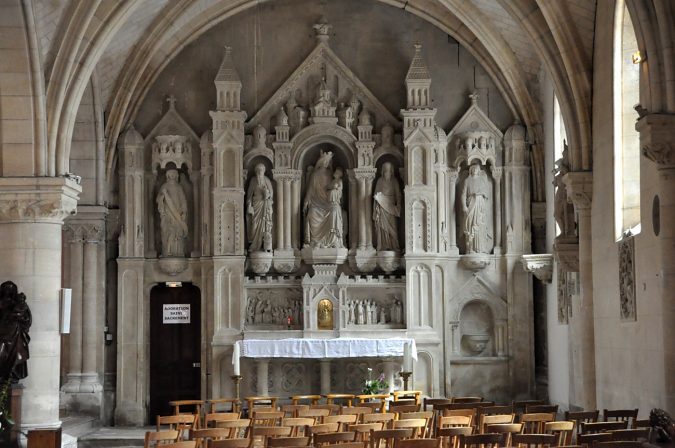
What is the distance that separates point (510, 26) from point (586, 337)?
694cm

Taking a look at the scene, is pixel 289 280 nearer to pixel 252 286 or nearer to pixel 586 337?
pixel 252 286

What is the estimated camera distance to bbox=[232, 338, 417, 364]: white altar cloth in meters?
22.5

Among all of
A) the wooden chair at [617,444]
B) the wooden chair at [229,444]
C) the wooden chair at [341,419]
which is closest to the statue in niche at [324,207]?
the wooden chair at [341,419]

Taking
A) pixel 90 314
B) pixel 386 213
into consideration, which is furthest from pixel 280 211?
pixel 90 314

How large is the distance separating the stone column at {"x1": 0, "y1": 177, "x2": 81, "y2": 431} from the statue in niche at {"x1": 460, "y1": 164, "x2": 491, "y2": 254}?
8854mm

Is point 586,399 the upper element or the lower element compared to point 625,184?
lower

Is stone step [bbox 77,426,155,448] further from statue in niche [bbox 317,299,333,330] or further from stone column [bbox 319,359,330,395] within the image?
statue in niche [bbox 317,299,333,330]

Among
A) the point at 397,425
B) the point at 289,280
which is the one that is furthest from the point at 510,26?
the point at 397,425

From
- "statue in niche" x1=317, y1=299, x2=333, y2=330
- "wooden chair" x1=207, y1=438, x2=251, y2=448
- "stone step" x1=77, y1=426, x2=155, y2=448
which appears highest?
"statue in niche" x1=317, y1=299, x2=333, y2=330

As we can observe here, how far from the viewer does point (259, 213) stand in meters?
A: 23.7

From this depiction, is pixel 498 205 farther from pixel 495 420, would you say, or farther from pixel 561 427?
pixel 561 427

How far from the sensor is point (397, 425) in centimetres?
1265

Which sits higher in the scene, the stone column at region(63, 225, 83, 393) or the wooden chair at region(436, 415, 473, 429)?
the stone column at region(63, 225, 83, 393)

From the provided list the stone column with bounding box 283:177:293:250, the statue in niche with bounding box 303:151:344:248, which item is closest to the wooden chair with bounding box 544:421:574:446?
the statue in niche with bounding box 303:151:344:248
